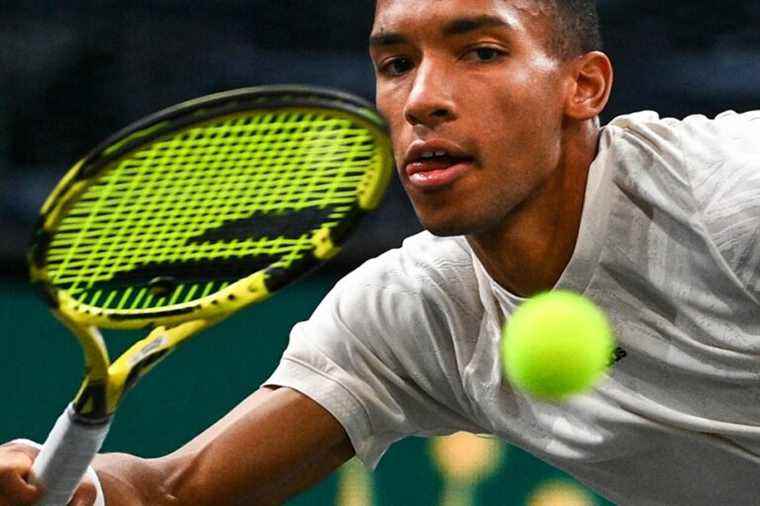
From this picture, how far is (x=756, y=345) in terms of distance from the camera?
8.69 ft

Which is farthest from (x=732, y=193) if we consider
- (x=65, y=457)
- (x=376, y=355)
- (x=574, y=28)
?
(x=65, y=457)

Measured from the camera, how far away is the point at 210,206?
257cm

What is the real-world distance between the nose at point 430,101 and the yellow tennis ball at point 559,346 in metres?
0.32

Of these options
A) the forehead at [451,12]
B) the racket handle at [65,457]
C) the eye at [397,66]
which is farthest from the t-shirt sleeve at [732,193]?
the racket handle at [65,457]

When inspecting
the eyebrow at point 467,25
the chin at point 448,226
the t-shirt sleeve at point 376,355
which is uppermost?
the eyebrow at point 467,25

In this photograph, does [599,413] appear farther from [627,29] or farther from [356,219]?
[627,29]

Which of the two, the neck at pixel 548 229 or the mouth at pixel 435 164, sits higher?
the mouth at pixel 435 164

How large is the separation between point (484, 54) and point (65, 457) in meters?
0.84

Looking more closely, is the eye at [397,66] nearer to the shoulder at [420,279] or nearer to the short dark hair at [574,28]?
the short dark hair at [574,28]

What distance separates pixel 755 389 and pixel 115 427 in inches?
77.6

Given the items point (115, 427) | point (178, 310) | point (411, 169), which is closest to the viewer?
point (178, 310)

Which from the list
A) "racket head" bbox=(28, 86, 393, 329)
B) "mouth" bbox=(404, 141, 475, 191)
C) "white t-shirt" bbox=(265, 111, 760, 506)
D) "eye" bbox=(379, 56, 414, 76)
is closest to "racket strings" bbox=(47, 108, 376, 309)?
"racket head" bbox=(28, 86, 393, 329)

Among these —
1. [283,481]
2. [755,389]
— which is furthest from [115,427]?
[755,389]

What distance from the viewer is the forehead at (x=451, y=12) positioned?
8.67ft
